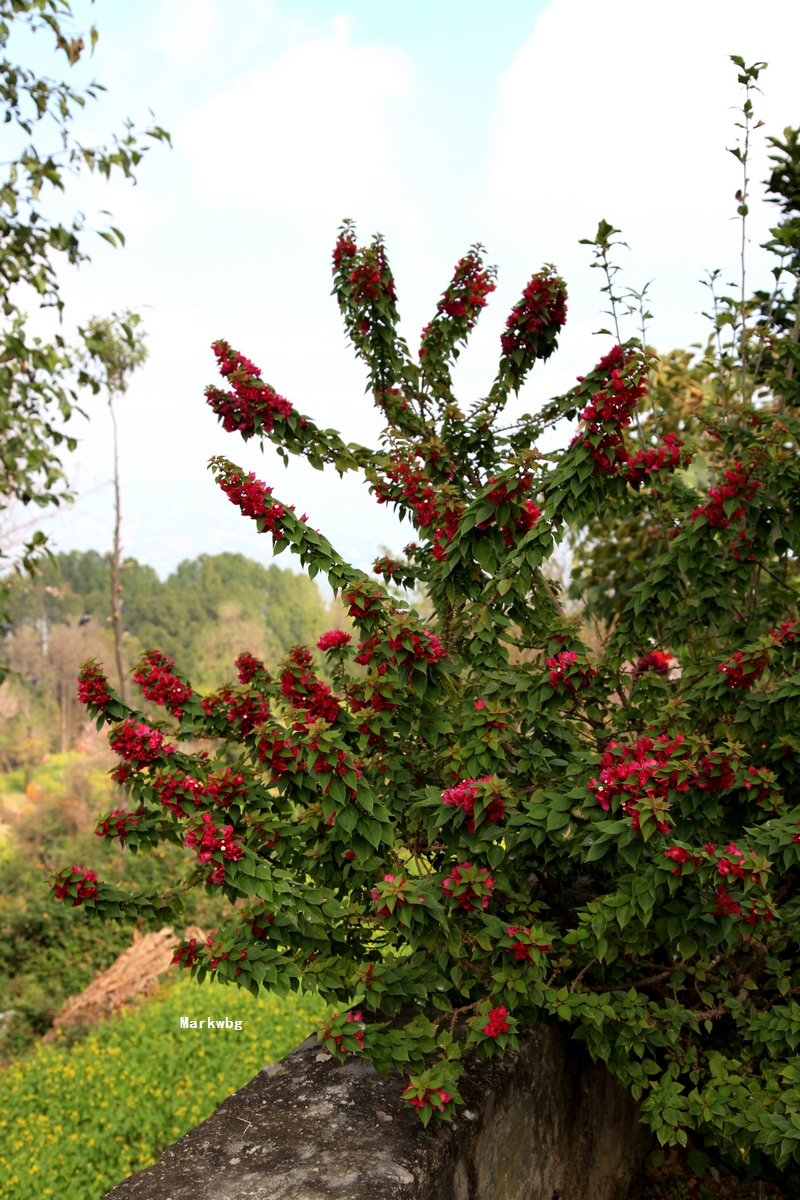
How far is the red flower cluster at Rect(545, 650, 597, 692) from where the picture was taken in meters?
2.27

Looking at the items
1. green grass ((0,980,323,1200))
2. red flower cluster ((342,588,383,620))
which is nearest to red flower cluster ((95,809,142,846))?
red flower cluster ((342,588,383,620))

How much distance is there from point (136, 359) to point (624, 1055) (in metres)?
10.5

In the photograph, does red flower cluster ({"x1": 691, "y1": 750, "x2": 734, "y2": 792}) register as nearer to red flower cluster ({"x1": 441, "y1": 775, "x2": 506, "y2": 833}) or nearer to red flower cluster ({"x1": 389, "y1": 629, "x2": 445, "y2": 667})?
red flower cluster ({"x1": 441, "y1": 775, "x2": 506, "y2": 833})

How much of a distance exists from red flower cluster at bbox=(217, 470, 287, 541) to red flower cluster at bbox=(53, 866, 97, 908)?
104 cm

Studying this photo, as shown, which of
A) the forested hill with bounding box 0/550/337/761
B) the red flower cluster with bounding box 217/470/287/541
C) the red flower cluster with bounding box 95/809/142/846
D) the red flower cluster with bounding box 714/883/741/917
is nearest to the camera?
the red flower cluster with bounding box 714/883/741/917

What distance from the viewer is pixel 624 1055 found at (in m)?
2.29

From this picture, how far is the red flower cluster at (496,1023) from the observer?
2025mm

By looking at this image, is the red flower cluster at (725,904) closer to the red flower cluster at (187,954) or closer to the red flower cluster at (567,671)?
the red flower cluster at (567,671)

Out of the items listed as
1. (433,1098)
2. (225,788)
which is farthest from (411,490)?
(433,1098)

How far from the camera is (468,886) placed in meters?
2.06

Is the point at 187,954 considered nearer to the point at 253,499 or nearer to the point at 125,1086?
the point at 253,499

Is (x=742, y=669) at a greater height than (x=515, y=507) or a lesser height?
lesser

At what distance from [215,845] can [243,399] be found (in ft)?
5.33

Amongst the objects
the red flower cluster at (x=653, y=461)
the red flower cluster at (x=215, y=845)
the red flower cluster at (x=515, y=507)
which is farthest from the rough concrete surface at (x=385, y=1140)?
the red flower cluster at (x=653, y=461)
